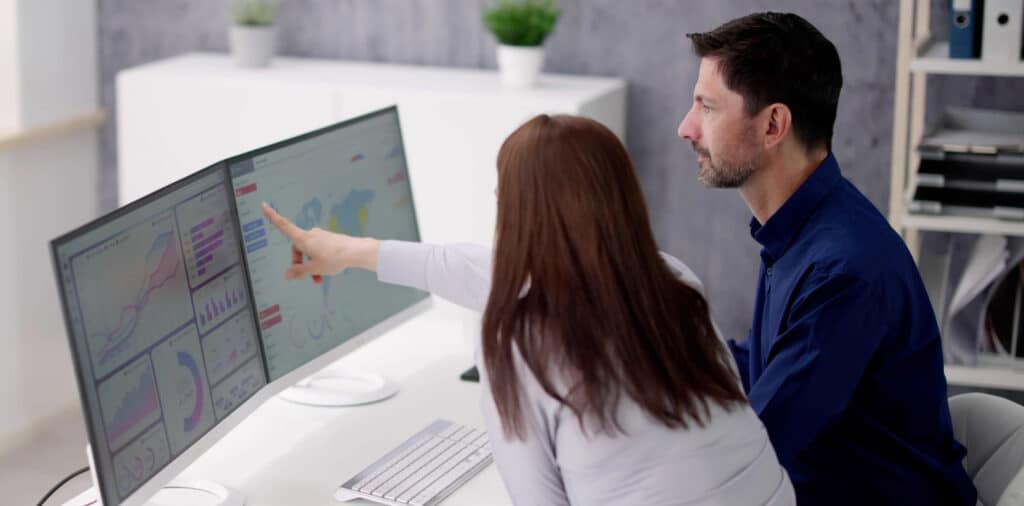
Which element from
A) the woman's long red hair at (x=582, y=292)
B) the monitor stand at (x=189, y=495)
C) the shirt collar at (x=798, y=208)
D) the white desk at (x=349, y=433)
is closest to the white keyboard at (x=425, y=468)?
the white desk at (x=349, y=433)

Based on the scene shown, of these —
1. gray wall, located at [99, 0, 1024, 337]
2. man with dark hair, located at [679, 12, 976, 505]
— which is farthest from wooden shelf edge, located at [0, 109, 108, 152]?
man with dark hair, located at [679, 12, 976, 505]

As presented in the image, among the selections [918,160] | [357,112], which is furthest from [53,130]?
[918,160]

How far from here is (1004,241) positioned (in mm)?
2812

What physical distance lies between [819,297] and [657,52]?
1.62 m

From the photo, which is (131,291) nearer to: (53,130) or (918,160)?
(918,160)

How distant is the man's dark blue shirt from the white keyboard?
0.45 meters

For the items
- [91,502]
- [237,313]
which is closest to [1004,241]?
[237,313]

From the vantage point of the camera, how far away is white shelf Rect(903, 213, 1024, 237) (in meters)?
2.66

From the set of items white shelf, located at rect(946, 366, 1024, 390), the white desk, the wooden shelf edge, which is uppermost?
the wooden shelf edge

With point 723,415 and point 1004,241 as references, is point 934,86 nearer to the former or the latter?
point 1004,241

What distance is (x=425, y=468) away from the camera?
189cm

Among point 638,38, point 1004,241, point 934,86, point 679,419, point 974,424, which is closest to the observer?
point 679,419

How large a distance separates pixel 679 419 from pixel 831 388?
1.20ft

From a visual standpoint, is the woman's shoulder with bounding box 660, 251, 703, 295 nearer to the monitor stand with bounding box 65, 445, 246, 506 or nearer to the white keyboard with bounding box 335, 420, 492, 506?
the white keyboard with bounding box 335, 420, 492, 506
